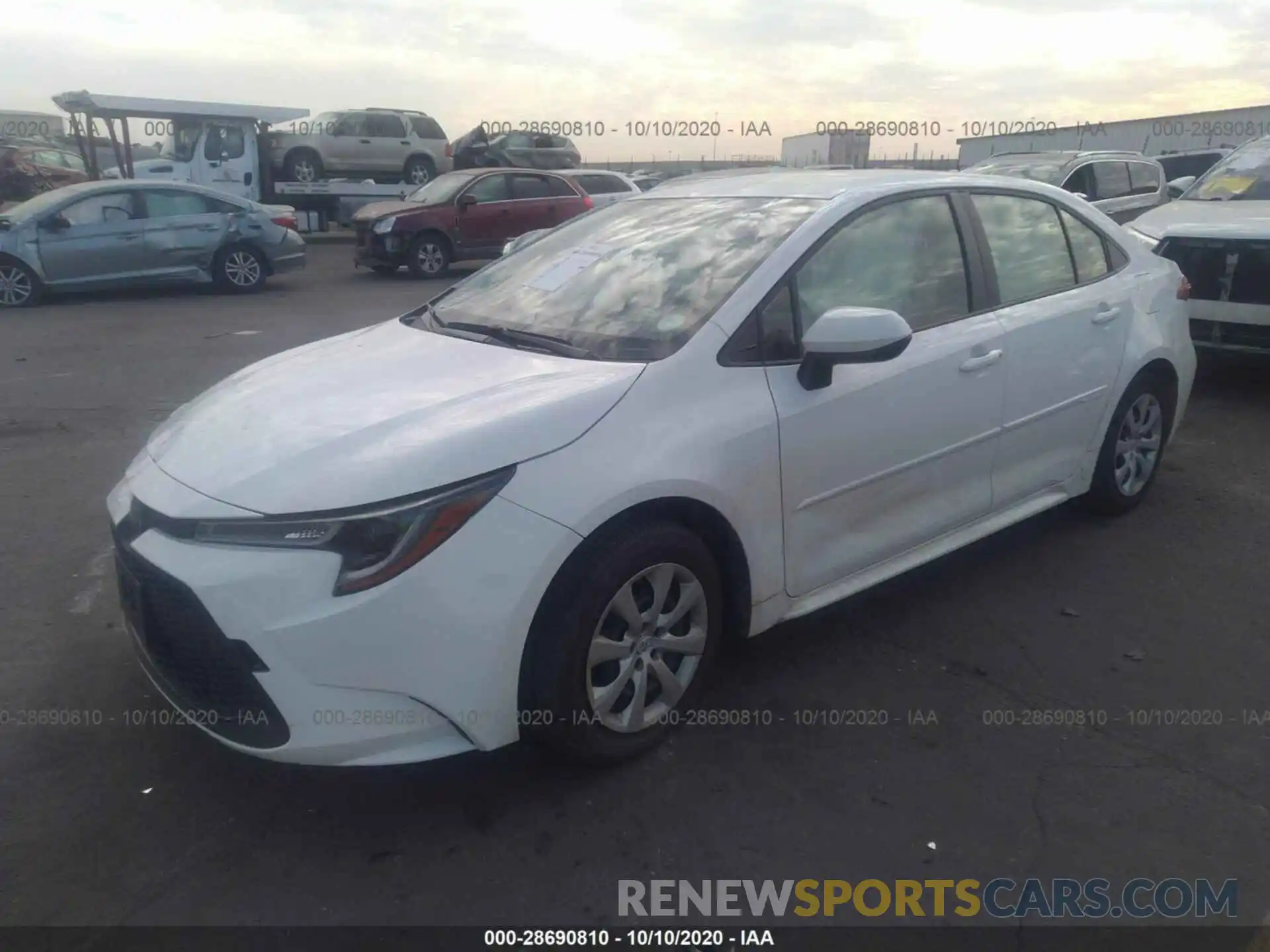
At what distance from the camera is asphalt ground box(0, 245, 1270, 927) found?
8.36ft

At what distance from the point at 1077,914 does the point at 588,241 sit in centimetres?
275

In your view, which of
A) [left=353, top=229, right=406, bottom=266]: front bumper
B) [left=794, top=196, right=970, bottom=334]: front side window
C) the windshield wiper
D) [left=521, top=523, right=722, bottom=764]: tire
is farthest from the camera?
[left=353, top=229, right=406, bottom=266]: front bumper

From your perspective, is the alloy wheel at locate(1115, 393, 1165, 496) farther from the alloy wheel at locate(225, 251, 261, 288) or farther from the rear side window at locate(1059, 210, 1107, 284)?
the alloy wheel at locate(225, 251, 261, 288)

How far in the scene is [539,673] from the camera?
8.77ft

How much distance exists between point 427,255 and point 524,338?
12171 mm

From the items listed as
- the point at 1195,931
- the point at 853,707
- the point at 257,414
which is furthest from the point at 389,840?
the point at 1195,931

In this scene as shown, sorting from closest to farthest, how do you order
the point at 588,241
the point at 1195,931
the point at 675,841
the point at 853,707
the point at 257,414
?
the point at 1195,931, the point at 675,841, the point at 257,414, the point at 853,707, the point at 588,241

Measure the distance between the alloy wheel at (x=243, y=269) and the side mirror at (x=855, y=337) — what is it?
11691 millimetres

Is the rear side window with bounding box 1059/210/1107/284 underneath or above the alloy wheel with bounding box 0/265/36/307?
above

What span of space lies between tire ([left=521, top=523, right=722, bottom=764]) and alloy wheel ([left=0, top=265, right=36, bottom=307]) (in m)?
11.7

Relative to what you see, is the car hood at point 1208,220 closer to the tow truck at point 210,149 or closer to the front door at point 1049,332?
the front door at point 1049,332

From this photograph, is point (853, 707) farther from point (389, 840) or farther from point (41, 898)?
point (41, 898)

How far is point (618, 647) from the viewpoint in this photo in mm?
2846

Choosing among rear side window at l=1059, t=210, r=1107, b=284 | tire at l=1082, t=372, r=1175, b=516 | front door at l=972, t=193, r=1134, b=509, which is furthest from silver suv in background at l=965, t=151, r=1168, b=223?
front door at l=972, t=193, r=1134, b=509
